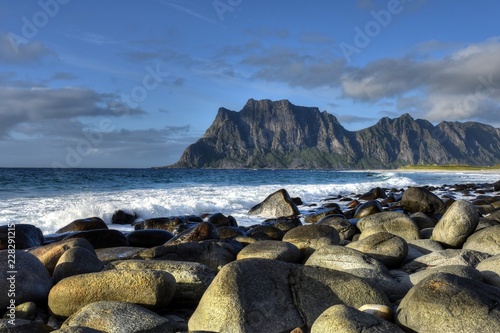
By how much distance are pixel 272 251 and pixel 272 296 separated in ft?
7.23

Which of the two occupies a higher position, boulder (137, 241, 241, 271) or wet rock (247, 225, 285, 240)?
boulder (137, 241, 241, 271)

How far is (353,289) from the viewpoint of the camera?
4.83 metres

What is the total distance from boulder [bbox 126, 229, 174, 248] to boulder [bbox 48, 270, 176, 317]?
4930 millimetres

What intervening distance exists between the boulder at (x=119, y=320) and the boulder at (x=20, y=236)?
5718mm

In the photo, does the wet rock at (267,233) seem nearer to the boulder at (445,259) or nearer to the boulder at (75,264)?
the boulder at (445,259)

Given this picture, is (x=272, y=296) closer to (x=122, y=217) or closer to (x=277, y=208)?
(x=277, y=208)

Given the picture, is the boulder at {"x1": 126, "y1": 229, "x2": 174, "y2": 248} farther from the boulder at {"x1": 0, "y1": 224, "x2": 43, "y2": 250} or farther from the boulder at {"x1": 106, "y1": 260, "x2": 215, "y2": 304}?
the boulder at {"x1": 106, "y1": 260, "x2": 215, "y2": 304}

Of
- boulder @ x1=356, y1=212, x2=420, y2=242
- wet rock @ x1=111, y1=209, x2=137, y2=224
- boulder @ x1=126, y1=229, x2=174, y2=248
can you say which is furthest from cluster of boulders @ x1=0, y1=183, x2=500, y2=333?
wet rock @ x1=111, y1=209, x2=137, y2=224

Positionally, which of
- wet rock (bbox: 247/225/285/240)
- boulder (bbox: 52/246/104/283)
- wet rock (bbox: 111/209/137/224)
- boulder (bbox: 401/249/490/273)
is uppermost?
boulder (bbox: 52/246/104/283)

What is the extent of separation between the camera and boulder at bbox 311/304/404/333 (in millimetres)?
3541

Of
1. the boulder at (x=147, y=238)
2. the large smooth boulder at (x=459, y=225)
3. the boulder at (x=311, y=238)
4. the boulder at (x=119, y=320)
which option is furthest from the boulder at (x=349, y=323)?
the boulder at (x=147, y=238)

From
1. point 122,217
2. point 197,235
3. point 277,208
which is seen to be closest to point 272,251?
point 197,235

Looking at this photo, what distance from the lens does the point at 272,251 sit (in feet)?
22.2

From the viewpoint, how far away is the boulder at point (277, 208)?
18.0 metres
